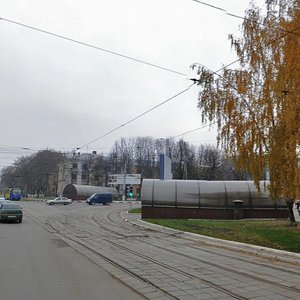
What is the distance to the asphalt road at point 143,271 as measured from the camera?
8133 millimetres

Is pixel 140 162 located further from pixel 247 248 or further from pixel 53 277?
pixel 53 277

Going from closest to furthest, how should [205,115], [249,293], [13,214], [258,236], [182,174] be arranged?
1. [249,293]
2. [258,236]
3. [205,115]
4. [13,214]
5. [182,174]

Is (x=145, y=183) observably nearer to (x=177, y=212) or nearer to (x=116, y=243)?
(x=177, y=212)

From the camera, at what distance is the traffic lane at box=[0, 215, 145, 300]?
788 cm

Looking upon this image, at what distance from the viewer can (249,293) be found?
8.20m

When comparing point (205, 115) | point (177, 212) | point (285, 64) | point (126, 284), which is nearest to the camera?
point (126, 284)

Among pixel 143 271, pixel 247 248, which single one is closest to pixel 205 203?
pixel 247 248

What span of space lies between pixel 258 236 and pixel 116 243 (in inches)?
275

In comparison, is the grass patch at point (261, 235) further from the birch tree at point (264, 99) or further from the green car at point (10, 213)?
the green car at point (10, 213)

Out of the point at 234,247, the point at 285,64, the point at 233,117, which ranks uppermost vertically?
the point at 285,64

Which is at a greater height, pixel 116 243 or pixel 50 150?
pixel 50 150

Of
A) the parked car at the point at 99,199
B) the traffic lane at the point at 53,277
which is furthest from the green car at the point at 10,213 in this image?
the parked car at the point at 99,199

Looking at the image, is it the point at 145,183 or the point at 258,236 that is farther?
the point at 145,183

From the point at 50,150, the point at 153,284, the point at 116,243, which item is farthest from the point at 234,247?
the point at 50,150
